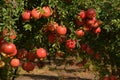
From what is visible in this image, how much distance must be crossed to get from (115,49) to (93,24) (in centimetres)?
144

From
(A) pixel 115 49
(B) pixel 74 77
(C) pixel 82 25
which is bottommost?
(B) pixel 74 77

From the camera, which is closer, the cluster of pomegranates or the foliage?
the foliage

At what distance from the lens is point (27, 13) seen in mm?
3543

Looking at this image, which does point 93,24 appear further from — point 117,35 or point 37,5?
point 117,35

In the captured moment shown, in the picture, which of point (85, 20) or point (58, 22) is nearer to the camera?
point (58, 22)

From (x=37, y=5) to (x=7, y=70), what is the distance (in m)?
2.69

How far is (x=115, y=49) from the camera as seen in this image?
212 inches

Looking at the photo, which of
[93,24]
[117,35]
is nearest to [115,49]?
[117,35]

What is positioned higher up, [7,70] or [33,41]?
[33,41]

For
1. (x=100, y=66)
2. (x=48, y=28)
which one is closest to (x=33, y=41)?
(x=48, y=28)

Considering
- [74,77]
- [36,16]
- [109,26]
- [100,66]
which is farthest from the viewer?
[74,77]

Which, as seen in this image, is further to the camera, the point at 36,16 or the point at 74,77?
the point at 74,77

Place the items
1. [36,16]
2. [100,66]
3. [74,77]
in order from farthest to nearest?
1. [74,77]
2. [100,66]
3. [36,16]

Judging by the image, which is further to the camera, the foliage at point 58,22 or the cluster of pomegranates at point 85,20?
the cluster of pomegranates at point 85,20
